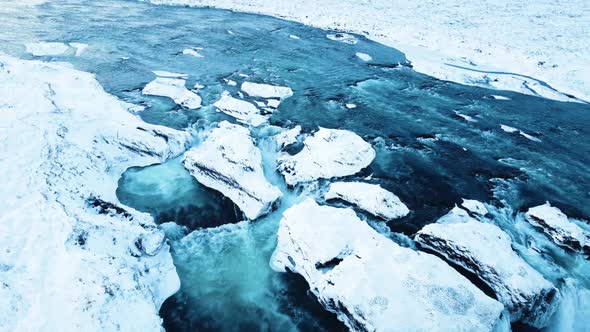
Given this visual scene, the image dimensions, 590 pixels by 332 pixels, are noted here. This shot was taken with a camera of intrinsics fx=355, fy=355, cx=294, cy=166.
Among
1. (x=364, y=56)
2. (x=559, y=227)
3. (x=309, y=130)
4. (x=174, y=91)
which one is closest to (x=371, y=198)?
(x=309, y=130)

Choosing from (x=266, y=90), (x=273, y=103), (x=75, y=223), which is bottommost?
(x=273, y=103)

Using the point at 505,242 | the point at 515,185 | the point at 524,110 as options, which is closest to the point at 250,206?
the point at 505,242

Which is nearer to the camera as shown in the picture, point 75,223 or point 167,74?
point 75,223

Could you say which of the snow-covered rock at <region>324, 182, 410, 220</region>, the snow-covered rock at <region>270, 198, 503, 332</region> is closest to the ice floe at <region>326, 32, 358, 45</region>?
the snow-covered rock at <region>324, 182, 410, 220</region>

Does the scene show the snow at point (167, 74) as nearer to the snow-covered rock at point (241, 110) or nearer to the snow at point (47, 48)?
the snow-covered rock at point (241, 110)

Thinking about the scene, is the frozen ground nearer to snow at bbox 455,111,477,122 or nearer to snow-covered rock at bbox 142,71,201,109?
snow at bbox 455,111,477,122

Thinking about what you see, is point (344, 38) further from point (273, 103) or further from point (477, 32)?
point (273, 103)

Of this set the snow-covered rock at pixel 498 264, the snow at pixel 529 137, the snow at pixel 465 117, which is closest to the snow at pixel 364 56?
the snow at pixel 465 117
